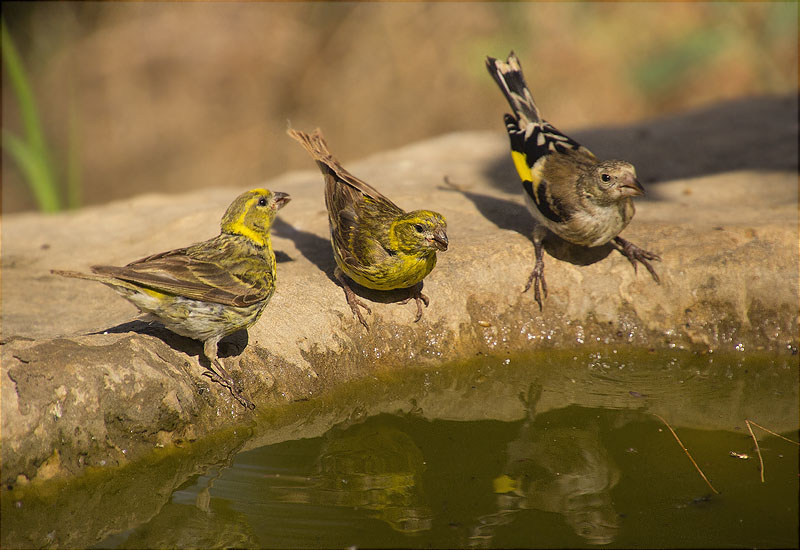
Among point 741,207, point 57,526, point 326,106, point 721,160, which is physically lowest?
point 57,526

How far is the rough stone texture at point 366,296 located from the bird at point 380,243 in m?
0.15

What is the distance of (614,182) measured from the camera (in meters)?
5.55

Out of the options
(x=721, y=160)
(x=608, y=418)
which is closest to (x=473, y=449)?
(x=608, y=418)

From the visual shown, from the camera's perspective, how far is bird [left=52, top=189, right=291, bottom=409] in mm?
4320

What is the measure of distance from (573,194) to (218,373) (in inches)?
115

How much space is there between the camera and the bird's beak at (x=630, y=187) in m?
5.46

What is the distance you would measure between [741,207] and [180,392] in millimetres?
5169

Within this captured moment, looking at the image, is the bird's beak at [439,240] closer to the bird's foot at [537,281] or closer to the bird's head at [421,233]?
the bird's head at [421,233]

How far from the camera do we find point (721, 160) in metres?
8.36

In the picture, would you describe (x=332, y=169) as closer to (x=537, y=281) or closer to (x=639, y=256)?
(x=537, y=281)

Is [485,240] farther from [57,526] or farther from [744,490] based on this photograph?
[57,526]

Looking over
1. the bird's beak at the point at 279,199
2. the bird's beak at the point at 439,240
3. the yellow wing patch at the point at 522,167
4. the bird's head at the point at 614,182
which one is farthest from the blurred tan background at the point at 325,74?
the bird's beak at the point at 439,240

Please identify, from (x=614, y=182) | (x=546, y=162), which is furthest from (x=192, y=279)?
(x=546, y=162)

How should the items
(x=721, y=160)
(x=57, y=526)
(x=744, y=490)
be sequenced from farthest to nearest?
1. (x=721, y=160)
2. (x=744, y=490)
3. (x=57, y=526)
